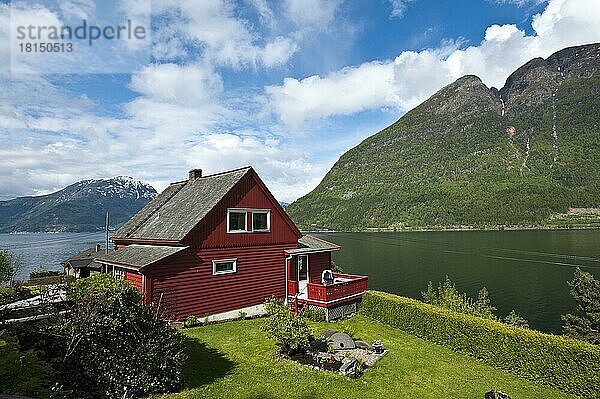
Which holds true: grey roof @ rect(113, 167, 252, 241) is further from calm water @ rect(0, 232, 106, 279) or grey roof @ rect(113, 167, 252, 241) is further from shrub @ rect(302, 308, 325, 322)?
calm water @ rect(0, 232, 106, 279)

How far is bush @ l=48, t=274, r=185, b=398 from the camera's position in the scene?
7852 millimetres

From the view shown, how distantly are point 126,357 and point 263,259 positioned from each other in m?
11.9

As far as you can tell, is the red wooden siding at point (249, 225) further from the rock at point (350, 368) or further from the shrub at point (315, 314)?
the rock at point (350, 368)

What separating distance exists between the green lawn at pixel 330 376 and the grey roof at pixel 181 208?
550 cm

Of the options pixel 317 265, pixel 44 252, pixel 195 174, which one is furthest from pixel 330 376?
pixel 44 252

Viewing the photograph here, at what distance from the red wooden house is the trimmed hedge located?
4.02 m

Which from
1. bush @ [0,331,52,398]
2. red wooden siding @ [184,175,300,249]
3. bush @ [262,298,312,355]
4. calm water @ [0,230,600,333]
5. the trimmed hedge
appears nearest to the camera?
bush @ [0,331,52,398]

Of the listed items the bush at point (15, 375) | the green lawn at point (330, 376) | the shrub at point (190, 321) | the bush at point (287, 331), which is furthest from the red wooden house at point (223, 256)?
the bush at point (15, 375)

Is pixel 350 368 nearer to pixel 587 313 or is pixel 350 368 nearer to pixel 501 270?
pixel 587 313

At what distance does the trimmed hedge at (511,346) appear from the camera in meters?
11.1

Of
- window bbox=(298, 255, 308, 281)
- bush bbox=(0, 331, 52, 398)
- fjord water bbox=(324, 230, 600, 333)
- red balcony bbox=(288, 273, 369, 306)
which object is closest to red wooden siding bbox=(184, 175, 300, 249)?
window bbox=(298, 255, 308, 281)

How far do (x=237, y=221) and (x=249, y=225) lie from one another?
0.72m

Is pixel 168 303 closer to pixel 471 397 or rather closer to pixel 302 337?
pixel 302 337

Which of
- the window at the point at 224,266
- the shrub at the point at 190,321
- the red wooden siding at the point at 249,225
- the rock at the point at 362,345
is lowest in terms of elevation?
the rock at the point at 362,345
